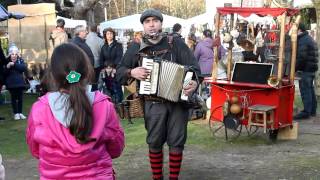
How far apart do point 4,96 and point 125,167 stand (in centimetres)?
794

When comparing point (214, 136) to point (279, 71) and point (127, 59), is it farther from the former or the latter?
point (127, 59)

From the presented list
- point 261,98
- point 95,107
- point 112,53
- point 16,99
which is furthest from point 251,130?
point 95,107

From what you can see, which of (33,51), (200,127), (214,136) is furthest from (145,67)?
(33,51)

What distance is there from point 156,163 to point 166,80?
901mm

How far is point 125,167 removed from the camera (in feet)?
22.6

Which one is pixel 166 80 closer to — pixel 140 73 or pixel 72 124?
pixel 140 73

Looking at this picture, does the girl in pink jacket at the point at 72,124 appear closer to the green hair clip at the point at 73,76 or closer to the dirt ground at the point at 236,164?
the green hair clip at the point at 73,76

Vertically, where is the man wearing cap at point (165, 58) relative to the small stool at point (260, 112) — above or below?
above

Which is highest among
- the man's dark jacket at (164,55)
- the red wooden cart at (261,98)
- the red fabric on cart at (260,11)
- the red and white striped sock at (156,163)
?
the red fabric on cart at (260,11)

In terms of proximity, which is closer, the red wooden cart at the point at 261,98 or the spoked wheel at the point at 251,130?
the red wooden cart at the point at 261,98

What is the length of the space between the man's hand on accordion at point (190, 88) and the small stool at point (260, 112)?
8.47 feet

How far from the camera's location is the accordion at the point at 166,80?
534 cm

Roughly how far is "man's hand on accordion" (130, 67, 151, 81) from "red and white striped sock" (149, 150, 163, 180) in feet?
2.70

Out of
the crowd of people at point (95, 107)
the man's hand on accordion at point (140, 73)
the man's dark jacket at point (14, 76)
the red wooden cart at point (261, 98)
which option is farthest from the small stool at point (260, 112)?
the man's dark jacket at point (14, 76)
